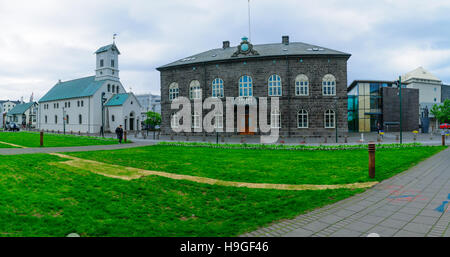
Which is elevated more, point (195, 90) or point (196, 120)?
point (195, 90)

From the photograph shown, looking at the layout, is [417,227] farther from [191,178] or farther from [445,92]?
[445,92]

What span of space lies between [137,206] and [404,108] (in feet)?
186

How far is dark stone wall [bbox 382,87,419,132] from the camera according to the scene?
151 ft

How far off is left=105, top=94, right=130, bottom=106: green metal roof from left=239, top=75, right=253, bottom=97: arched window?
92.9 feet

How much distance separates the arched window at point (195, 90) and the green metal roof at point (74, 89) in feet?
86.1

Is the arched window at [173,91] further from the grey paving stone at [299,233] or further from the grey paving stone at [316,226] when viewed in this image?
the grey paving stone at [299,233]

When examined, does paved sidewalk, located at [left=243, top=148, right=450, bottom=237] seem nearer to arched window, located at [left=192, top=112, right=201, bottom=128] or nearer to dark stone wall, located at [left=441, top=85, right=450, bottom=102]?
arched window, located at [left=192, top=112, right=201, bottom=128]

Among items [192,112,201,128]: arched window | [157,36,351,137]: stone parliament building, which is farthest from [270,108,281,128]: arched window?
[192,112,201,128]: arched window

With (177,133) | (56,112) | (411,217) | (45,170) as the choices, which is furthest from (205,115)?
(56,112)

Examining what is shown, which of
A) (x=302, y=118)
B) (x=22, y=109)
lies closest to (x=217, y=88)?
(x=302, y=118)

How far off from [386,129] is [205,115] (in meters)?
34.7

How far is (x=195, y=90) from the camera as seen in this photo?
38719 mm

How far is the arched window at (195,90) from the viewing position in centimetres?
3838
